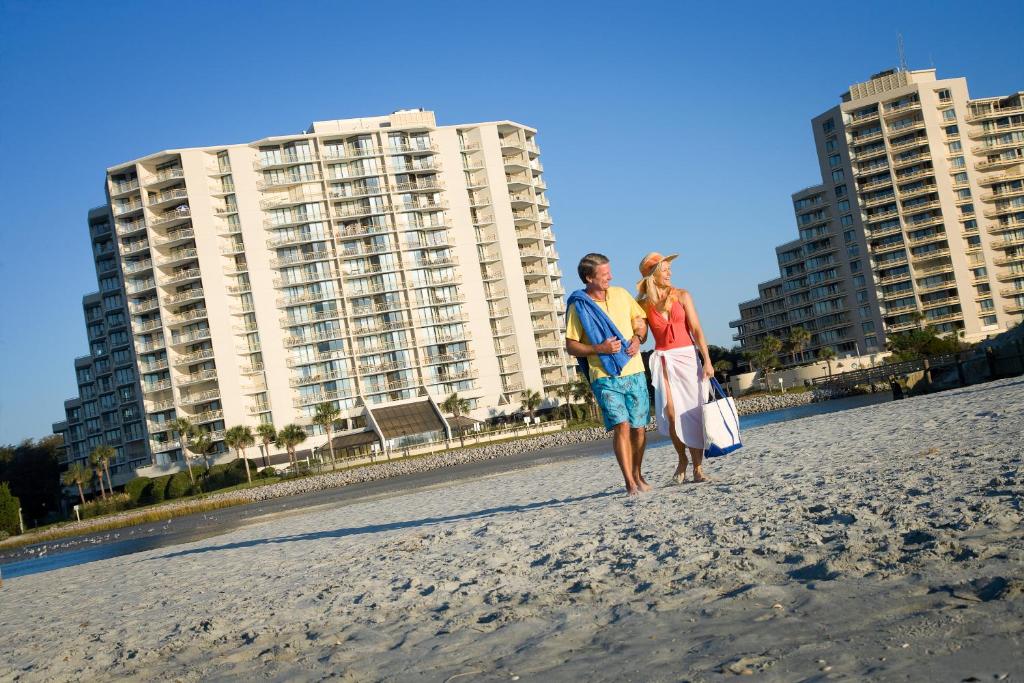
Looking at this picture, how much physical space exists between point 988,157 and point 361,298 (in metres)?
72.1

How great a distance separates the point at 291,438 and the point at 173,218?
24272 millimetres

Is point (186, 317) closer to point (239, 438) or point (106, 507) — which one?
point (239, 438)

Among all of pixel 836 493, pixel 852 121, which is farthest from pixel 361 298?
pixel 836 493

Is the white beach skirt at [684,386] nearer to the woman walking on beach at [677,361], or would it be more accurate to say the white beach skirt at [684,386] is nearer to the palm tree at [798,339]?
the woman walking on beach at [677,361]

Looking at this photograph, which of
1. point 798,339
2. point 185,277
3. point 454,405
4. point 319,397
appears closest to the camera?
point 454,405

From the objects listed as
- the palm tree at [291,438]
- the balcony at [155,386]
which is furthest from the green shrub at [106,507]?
the balcony at [155,386]

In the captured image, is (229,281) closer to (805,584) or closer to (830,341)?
(830,341)

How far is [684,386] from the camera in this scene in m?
8.66

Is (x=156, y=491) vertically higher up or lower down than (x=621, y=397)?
lower down

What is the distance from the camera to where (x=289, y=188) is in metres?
91.3

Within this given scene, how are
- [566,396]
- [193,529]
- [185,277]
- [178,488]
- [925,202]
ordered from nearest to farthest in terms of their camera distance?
[193,529], [178,488], [185,277], [566,396], [925,202]

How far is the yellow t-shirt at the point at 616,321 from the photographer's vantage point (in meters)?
8.28

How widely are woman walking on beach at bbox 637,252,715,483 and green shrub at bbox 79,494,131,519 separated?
7367 centimetres

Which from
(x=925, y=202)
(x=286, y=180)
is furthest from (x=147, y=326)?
(x=925, y=202)
